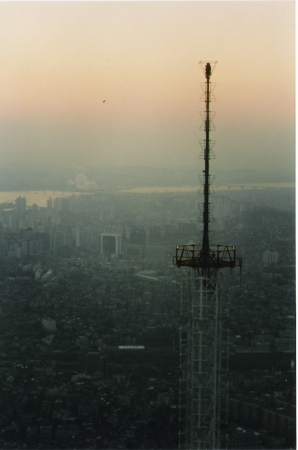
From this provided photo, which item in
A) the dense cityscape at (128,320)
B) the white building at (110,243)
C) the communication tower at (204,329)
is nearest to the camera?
the communication tower at (204,329)

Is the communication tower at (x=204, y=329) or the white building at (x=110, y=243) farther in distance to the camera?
the white building at (x=110, y=243)

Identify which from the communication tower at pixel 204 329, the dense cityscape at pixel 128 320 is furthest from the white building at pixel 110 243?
the communication tower at pixel 204 329

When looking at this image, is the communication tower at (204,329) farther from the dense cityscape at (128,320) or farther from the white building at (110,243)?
the white building at (110,243)

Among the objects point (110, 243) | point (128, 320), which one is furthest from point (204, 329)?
point (110, 243)

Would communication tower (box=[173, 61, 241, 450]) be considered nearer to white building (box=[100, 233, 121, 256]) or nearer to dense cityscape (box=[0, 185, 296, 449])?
dense cityscape (box=[0, 185, 296, 449])

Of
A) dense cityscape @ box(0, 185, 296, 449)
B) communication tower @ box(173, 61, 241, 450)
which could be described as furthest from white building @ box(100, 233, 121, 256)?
communication tower @ box(173, 61, 241, 450)

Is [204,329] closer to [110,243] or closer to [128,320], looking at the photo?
[128,320]

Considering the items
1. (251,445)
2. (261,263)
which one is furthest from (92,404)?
(261,263)

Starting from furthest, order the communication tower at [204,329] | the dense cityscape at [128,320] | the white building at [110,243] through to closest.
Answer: the white building at [110,243] → the dense cityscape at [128,320] → the communication tower at [204,329]
